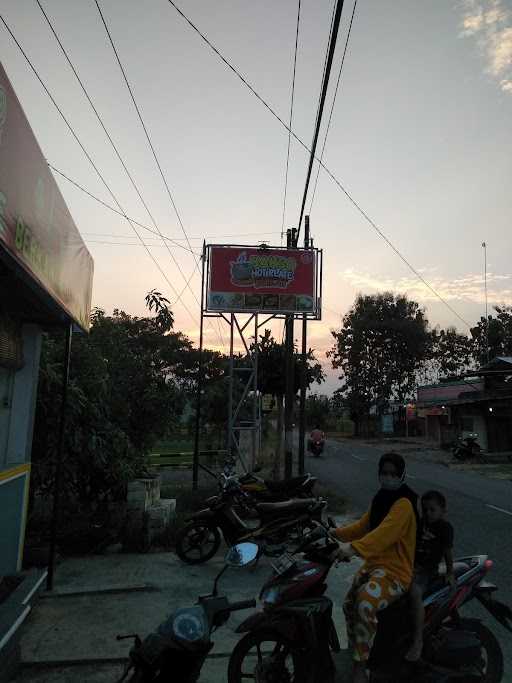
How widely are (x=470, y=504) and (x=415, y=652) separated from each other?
870cm

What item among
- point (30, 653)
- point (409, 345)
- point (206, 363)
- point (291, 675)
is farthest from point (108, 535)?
point (409, 345)

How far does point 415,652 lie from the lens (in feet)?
10.2

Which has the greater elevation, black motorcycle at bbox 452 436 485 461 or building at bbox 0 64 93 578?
building at bbox 0 64 93 578

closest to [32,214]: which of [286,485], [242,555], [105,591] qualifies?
[242,555]

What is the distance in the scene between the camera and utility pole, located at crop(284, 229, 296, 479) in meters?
11.6

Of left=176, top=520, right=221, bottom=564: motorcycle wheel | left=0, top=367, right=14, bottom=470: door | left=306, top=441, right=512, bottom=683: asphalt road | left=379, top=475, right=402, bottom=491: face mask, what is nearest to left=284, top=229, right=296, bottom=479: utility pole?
left=306, top=441, right=512, bottom=683: asphalt road

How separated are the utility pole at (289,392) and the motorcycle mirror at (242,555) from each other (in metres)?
8.40

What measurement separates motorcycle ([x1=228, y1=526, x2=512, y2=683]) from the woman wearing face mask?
0.17 meters

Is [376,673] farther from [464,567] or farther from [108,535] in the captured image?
[108,535]

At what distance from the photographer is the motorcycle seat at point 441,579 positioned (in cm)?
334

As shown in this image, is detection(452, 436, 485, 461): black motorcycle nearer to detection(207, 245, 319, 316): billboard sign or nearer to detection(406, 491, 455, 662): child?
detection(207, 245, 319, 316): billboard sign

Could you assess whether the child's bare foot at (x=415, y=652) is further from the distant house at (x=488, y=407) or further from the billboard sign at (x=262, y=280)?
the distant house at (x=488, y=407)

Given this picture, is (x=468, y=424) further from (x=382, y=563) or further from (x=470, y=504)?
(x=382, y=563)

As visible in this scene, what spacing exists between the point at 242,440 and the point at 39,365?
8.13m
